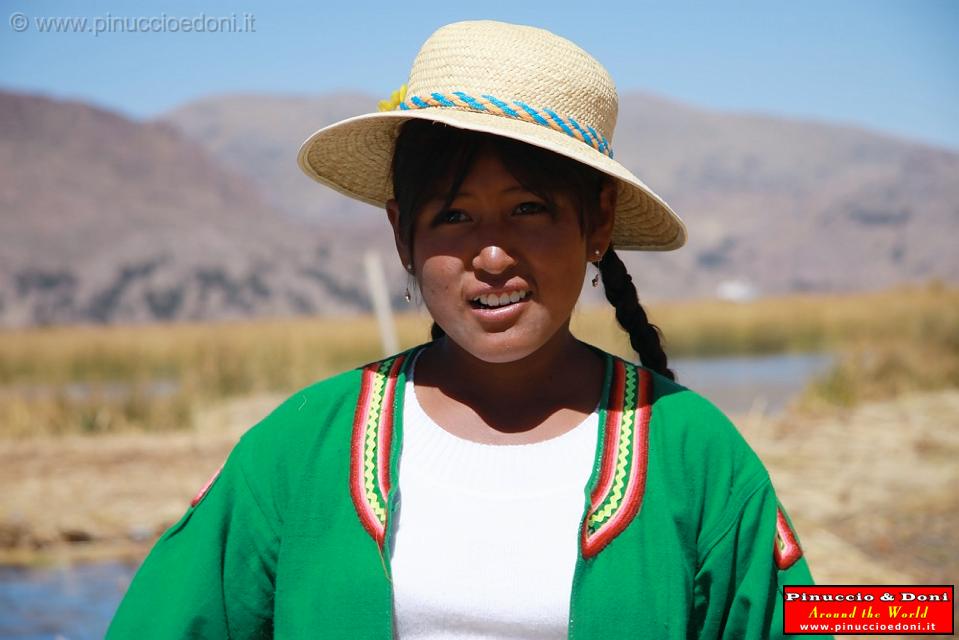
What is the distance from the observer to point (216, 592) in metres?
1.53

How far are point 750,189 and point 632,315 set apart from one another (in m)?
126

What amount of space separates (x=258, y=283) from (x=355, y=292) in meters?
5.73

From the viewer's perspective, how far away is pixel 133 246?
201 ft

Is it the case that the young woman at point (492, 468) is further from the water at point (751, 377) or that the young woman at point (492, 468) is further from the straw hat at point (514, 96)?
the water at point (751, 377)

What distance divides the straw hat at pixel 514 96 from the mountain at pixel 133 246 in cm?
5851

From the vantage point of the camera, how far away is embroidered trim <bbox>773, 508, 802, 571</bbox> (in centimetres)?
153

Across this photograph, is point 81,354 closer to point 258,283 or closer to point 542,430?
point 542,430

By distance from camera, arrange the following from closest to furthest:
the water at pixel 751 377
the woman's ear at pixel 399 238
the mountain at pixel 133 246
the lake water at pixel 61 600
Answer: the woman's ear at pixel 399 238, the lake water at pixel 61 600, the water at pixel 751 377, the mountain at pixel 133 246

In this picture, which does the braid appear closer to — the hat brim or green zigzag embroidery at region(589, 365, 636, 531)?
the hat brim

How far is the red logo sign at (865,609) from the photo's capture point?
151 centimetres

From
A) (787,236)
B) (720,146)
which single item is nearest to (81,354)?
(787,236)

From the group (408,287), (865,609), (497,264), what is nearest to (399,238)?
(408,287)

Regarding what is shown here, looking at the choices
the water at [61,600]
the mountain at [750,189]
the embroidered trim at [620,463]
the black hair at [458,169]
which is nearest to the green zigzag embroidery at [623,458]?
the embroidered trim at [620,463]

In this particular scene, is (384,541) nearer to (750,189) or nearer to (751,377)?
(751,377)
